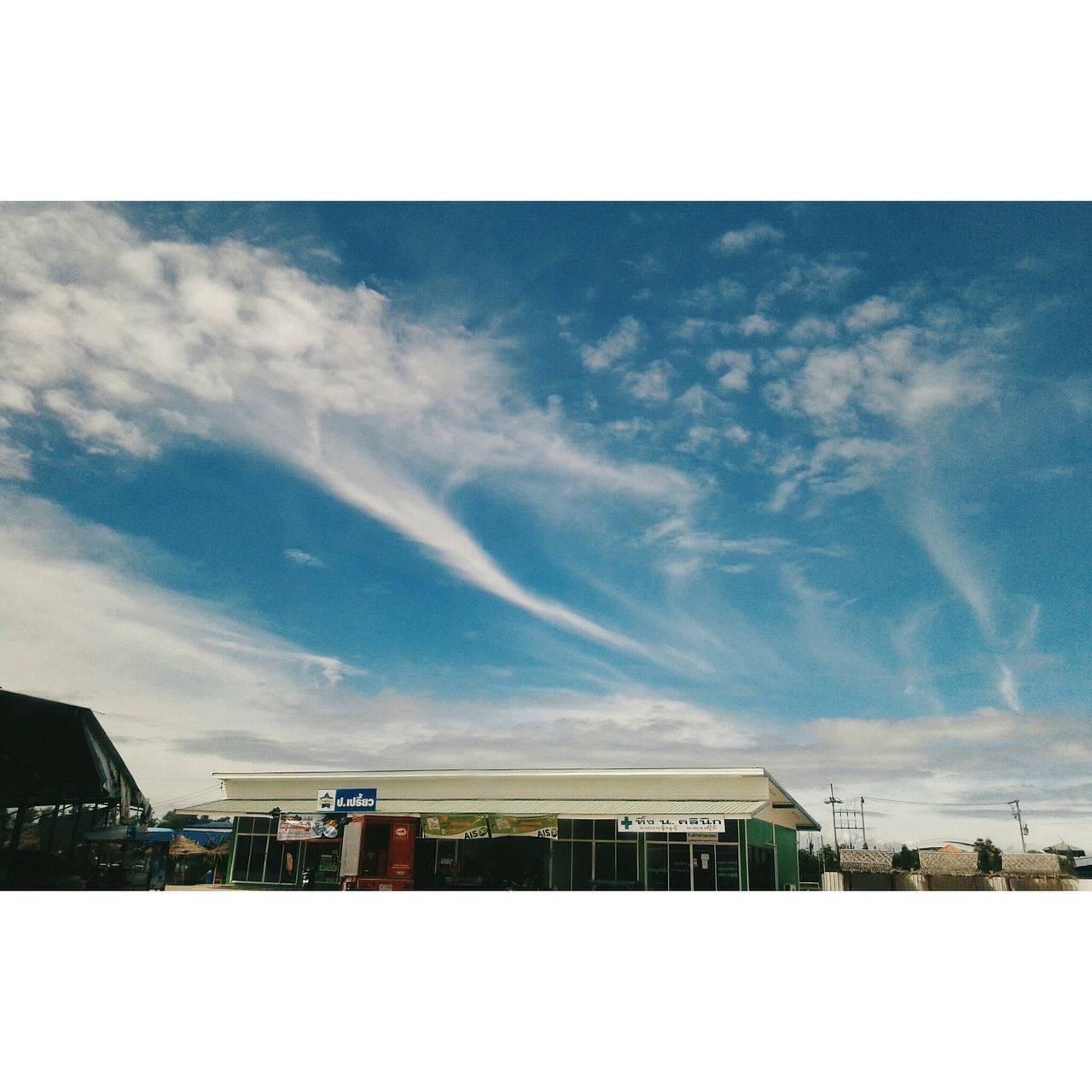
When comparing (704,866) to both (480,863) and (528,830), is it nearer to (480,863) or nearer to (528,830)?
(528,830)

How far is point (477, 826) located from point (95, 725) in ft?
32.1

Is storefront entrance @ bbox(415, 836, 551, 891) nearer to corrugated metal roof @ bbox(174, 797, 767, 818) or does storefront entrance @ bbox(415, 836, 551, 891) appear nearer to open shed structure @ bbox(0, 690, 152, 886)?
corrugated metal roof @ bbox(174, 797, 767, 818)

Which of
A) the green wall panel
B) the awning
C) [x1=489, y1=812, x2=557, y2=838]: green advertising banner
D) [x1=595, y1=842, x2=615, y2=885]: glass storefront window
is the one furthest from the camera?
the green wall panel

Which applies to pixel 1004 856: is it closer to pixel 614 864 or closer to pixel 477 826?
pixel 614 864

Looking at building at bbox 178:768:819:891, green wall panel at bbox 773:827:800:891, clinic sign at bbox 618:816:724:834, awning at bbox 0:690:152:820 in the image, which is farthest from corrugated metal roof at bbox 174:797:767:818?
awning at bbox 0:690:152:820

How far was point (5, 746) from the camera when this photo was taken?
18.9 m

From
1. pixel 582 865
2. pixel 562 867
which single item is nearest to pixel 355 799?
pixel 562 867

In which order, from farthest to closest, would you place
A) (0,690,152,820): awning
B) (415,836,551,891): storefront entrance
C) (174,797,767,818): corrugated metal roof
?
(415,836,551,891): storefront entrance, (174,797,767,818): corrugated metal roof, (0,690,152,820): awning

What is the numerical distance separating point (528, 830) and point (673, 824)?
149 inches

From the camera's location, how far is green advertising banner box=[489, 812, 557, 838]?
76.9 ft

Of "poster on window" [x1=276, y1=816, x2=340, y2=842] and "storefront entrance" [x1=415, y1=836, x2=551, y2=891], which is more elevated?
"poster on window" [x1=276, y1=816, x2=340, y2=842]

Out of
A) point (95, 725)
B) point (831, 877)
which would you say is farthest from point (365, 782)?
point (831, 877)

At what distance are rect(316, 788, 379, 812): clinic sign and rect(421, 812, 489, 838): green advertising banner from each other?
173cm

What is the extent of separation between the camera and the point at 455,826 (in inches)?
954
